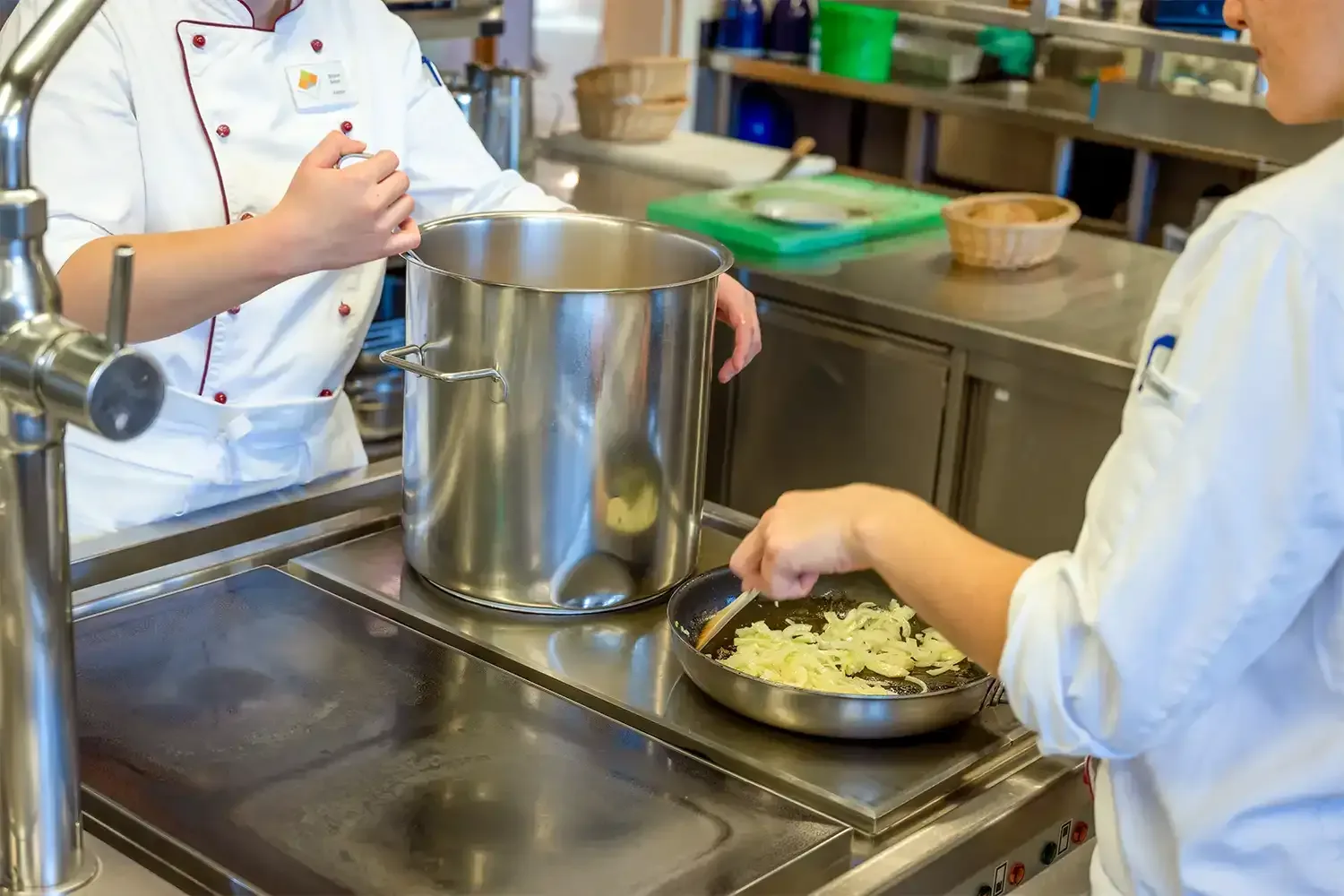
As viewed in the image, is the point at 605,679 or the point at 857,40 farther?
the point at 857,40

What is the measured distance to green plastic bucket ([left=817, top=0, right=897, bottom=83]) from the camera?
3.84 metres

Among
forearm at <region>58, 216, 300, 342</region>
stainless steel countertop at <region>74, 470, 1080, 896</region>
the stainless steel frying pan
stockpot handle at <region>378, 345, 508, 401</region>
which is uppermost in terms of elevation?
forearm at <region>58, 216, 300, 342</region>

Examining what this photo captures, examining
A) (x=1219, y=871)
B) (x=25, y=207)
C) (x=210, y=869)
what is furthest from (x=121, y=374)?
(x=1219, y=871)

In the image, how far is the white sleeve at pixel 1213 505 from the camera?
2.31ft

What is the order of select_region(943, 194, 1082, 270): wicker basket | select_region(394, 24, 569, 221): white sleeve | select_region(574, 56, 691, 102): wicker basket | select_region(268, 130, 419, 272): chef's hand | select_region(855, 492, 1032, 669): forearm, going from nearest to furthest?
select_region(855, 492, 1032, 669): forearm
select_region(268, 130, 419, 272): chef's hand
select_region(394, 24, 569, 221): white sleeve
select_region(943, 194, 1082, 270): wicker basket
select_region(574, 56, 691, 102): wicker basket

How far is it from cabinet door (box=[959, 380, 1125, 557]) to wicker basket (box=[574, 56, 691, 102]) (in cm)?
114

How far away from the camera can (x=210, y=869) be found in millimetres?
886

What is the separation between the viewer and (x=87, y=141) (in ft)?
4.22

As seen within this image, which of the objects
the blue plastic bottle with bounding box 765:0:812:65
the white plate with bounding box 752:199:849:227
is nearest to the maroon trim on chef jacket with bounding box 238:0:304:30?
→ the white plate with bounding box 752:199:849:227

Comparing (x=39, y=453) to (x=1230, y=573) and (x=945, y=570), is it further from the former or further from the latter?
(x=1230, y=573)

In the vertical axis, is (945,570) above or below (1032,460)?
above

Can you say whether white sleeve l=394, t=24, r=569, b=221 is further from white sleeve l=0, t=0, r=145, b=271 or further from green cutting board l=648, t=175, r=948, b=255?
green cutting board l=648, t=175, r=948, b=255

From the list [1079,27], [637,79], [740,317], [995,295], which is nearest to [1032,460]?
[995,295]

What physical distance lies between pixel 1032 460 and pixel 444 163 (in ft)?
3.26
